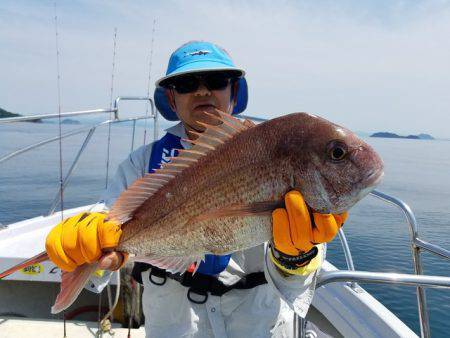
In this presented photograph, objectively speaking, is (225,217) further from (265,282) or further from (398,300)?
(398,300)

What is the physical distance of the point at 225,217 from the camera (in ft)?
5.90

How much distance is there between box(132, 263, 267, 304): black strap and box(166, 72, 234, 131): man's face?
0.98 metres

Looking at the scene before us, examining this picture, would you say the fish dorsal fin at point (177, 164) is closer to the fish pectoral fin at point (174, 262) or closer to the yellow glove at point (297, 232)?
the fish pectoral fin at point (174, 262)

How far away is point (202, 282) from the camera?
2.25 metres

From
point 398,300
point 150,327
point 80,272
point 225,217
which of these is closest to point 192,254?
point 225,217

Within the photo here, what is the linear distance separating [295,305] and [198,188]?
90 centimetres

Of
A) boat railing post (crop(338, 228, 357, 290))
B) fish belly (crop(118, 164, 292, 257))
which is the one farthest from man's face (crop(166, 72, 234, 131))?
boat railing post (crop(338, 228, 357, 290))

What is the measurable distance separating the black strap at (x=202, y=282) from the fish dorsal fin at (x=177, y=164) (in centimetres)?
55

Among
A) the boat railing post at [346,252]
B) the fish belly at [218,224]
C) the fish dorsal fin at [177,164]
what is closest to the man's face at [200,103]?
the fish dorsal fin at [177,164]

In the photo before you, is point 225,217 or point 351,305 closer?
point 225,217

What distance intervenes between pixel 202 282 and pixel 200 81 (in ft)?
4.22

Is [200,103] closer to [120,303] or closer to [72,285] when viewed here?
[72,285]

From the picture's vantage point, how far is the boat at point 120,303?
8.47 ft

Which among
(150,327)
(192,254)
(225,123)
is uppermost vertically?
(225,123)
